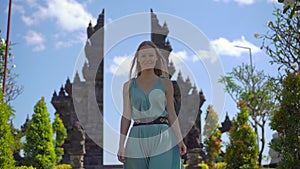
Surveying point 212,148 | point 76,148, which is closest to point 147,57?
point 76,148

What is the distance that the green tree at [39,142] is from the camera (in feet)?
44.9

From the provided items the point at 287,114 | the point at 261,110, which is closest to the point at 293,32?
the point at 287,114

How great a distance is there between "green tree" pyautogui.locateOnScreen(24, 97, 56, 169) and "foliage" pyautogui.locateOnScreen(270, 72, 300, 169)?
348 inches

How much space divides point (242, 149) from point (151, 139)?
408 inches

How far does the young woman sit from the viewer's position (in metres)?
2.85

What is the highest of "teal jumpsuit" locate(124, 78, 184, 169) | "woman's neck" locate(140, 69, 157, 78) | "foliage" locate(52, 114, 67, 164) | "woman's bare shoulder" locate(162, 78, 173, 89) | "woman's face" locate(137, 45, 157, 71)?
"foliage" locate(52, 114, 67, 164)

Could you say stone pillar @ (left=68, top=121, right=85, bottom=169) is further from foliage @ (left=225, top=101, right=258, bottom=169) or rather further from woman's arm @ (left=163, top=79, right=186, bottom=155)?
woman's arm @ (left=163, top=79, right=186, bottom=155)

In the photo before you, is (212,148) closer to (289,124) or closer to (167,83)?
(289,124)

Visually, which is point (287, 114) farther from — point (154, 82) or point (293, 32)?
point (154, 82)

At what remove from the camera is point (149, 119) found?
9.63ft

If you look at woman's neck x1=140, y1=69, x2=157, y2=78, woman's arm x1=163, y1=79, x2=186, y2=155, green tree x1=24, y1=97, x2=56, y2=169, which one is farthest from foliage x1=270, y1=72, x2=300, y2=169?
green tree x1=24, y1=97, x2=56, y2=169

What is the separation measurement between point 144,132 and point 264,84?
1810 cm

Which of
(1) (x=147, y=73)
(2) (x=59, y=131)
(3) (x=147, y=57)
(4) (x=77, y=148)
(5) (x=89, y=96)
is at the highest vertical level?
(5) (x=89, y=96)

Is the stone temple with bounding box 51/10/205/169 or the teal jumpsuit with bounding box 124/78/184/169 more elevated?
the stone temple with bounding box 51/10/205/169
